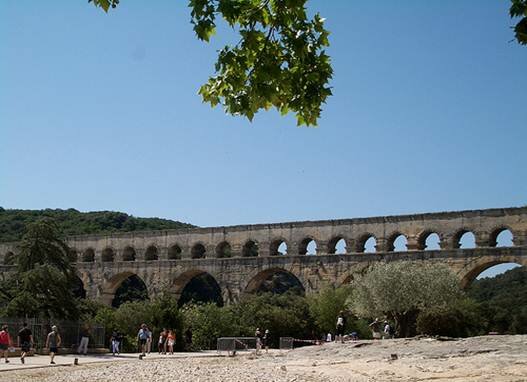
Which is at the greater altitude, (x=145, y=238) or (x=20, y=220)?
(x=20, y=220)

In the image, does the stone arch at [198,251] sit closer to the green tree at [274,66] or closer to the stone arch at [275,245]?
the stone arch at [275,245]

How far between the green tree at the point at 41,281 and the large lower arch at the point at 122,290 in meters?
19.4

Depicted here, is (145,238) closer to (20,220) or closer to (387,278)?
(387,278)

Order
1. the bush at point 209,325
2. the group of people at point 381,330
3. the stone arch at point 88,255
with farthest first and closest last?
the stone arch at point 88,255 → the bush at point 209,325 → the group of people at point 381,330

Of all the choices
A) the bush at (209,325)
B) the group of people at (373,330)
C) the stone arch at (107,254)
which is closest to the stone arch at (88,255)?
the stone arch at (107,254)

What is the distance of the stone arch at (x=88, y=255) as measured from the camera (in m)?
52.3

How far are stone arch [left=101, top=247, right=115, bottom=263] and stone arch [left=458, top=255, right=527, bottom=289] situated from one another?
24.8 meters

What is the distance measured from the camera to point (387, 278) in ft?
105

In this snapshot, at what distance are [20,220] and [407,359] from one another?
238ft

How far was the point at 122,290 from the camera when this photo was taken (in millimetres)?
62500

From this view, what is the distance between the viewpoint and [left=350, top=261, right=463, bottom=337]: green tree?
3155 centimetres

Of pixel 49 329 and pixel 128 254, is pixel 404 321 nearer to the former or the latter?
pixel 49 329

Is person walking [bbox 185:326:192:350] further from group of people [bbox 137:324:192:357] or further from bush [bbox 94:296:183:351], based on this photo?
group of people [bbox 137:324:192:357]

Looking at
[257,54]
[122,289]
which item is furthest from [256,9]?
[122,289]
